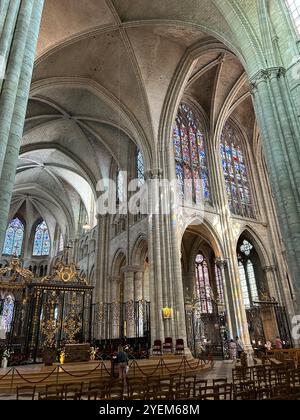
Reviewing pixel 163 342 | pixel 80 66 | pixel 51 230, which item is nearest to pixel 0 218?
pixel 163 342

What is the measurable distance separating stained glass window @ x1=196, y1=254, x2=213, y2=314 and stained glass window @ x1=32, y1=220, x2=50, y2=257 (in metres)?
19.5

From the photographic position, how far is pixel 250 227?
72.8ft

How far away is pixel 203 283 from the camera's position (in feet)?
87.1

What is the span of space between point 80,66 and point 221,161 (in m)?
11.7

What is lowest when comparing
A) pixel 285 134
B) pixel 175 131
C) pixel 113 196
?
pixel 285 134

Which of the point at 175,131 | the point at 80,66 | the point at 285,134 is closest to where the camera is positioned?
the point at 285,134

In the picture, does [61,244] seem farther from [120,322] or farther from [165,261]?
[165,261]

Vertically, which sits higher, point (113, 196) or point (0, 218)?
point (113, 196)

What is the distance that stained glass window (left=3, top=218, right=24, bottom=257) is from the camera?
118 ft

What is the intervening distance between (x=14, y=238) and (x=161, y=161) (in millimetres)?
25062

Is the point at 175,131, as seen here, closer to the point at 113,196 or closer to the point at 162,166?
the point at 162,166

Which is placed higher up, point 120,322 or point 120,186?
point 120,186

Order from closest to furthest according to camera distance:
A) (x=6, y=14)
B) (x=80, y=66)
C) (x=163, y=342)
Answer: (x=6, y=14) → (x=163, y=342) → (x=80, y=66)

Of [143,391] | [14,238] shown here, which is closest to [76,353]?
[143,391]
